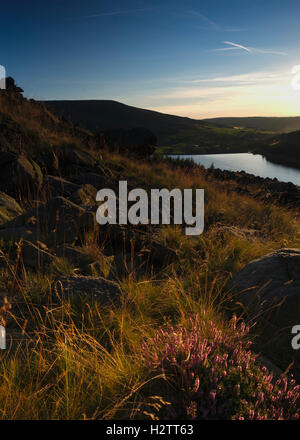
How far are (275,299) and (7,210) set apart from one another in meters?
4.07

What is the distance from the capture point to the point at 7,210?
463 centimetres

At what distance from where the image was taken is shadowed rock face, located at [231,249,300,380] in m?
2.58

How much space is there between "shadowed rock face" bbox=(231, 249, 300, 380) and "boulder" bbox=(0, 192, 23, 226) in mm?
3445

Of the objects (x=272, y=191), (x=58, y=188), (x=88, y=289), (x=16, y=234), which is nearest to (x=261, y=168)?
(x=272, y=191)

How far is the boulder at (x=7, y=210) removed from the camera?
4420mm

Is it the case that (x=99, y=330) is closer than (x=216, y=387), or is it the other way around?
(x=216, y=387)

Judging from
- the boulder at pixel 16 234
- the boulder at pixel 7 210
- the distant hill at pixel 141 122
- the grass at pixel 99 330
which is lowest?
the grass at pixel 99 330

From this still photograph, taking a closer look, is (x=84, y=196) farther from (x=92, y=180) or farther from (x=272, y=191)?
(x=272, y=191)

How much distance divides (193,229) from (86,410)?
14.7 ft

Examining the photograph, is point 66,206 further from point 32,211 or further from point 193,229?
point 193,229

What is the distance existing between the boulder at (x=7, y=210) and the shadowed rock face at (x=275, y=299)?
11.3 ft

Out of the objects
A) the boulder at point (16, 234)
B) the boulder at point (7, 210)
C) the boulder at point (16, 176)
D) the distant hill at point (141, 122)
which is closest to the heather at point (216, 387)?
the boulder at point (16, 234)

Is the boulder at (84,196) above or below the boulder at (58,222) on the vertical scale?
above

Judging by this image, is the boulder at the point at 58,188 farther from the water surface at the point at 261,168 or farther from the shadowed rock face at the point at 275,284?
the water surface at the point at 261,168
